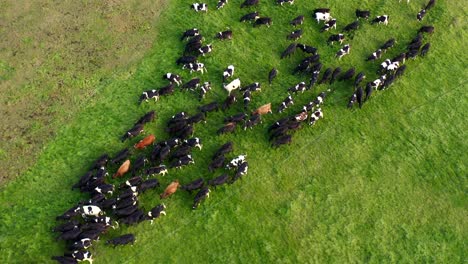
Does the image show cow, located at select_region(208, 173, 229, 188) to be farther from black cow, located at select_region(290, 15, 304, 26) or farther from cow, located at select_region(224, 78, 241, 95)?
black cow, located at select_region(290, 15, 304, 26)

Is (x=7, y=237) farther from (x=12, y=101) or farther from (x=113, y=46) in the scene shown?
(x=113, y=46)

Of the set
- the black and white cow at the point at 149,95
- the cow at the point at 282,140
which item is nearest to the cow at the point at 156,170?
the black and white cow at the point at 149,95

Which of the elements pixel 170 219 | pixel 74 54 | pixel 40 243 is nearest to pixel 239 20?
pixel 74 54

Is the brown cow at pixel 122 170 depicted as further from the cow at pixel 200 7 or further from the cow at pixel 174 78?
the cow at pixel 200 7

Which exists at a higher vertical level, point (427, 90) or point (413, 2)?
point (413, 2)

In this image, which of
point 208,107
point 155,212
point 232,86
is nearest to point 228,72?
point 232,86

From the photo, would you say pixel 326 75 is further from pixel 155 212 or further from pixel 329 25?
pixel 155 212

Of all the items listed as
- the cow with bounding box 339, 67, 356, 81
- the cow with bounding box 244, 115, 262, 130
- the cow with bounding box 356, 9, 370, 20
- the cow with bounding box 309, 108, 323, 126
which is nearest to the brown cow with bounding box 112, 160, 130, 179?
the cow with bounding box 244, 115, 262, 130
